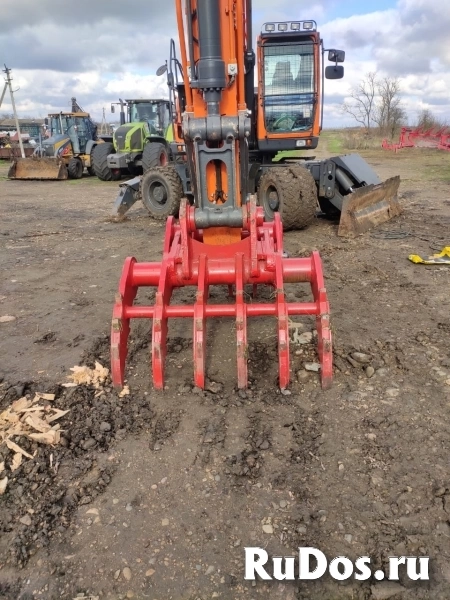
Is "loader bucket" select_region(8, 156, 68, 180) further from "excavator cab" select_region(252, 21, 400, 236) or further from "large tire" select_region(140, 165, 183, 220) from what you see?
"excavator cab" select_region(252, 21, 400, 236)

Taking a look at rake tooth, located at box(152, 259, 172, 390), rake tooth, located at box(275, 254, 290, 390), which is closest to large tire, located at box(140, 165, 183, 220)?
rake tooth, located at box(152, 259, 172, 390)

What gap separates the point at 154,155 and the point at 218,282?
1133 centimetres

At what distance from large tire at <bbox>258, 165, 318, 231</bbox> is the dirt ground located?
8.88 ft

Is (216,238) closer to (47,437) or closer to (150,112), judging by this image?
(47,437)

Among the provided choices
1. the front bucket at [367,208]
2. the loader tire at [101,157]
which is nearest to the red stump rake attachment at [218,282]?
the front bucket at [367,208]

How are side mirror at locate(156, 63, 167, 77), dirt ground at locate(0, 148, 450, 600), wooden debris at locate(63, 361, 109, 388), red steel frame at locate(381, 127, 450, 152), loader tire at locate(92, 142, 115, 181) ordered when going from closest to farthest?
dirt ground at locate(0, 148, 450, 600)
wooden debris at locate(63, 361, 109, 388)
side mirror at locate(156, 63, 167, 77)
loader tire at locate(92, 142, 115, 181)
red steel frame at locate(381, 127, 450, 152)

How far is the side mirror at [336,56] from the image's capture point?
7742 mm

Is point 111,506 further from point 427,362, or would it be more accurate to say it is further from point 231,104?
point 231,104

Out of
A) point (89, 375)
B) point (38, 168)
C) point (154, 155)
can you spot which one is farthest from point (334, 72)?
point (38, 168)

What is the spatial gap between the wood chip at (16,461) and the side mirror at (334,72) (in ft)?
24.1

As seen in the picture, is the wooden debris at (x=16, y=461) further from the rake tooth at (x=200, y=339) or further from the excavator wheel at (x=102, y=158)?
the excavator wheel at (x=102, y=158)

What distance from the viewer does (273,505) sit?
2537 millimetres

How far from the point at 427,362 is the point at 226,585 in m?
2.51

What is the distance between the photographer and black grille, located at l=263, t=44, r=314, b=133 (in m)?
7.81
